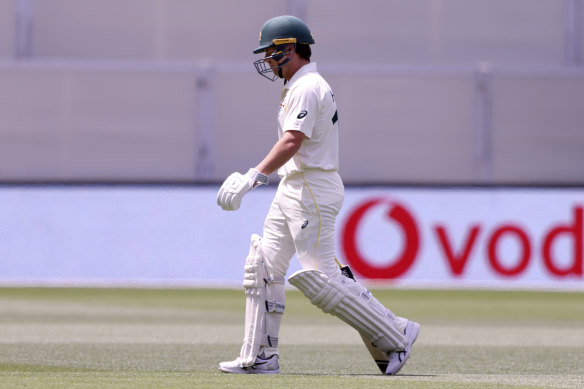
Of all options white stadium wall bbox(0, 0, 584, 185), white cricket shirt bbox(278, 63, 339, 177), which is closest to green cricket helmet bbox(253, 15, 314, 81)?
white cricket shirt bbox(278, 63, 339, 177)

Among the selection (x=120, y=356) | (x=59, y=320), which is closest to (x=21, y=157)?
(x=59, y=320)

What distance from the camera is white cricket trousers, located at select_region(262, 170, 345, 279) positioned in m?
6.48

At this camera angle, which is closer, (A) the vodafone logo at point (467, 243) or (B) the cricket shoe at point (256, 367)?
(B) the cricket shoe at point (256, 367)

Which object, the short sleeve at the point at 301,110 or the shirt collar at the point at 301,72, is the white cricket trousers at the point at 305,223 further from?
the shirt collar at the point at 301,72

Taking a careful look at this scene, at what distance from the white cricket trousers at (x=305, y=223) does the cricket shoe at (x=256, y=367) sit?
458 millimetres

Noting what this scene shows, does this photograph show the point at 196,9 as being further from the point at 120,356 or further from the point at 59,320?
the point at 120,356

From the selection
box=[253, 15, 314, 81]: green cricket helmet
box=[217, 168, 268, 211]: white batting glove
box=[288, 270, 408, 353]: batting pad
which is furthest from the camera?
box=[253, 15, 314, 81]: green cricket helmet

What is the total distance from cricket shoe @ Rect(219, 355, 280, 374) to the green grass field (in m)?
0.06

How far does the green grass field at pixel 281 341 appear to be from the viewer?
6.38 m

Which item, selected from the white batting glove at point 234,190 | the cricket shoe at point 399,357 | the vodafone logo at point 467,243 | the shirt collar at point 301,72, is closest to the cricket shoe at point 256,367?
the cricket shoe at point 399,357

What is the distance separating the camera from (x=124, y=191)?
16.7m

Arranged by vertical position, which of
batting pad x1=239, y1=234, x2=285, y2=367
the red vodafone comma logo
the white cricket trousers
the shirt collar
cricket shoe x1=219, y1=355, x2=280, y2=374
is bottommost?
the red vodafone comma logo

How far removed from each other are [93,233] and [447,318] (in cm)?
602

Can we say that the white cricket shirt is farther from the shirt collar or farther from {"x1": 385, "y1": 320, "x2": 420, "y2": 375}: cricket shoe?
{"x1": 385, "y1": 320, "x2": 420, "y2": 375}: cricket shoe
